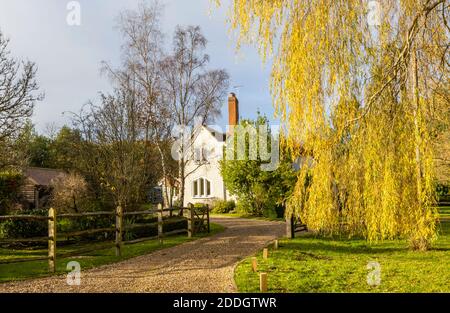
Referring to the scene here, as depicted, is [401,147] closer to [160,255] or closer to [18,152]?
[160,255]

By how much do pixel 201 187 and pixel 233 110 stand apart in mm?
7375

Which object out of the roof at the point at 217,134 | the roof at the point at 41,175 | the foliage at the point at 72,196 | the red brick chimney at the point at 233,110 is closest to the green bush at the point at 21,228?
the foliage at the point at 72,196

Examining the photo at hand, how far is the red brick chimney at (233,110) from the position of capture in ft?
113

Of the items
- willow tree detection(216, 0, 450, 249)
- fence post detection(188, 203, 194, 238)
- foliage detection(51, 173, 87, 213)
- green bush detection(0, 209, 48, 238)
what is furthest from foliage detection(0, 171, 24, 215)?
willow tree detection(216, 0, 450, 249)

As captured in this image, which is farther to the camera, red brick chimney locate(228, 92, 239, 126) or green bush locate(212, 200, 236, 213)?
red brick chimney locate(228, 92, 239, 126)

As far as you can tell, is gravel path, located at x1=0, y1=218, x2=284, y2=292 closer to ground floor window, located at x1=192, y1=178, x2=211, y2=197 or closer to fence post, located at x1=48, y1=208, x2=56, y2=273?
fence post, located at x1=48, y1=208, x2=56, y2=273

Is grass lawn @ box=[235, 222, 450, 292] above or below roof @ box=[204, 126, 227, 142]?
below

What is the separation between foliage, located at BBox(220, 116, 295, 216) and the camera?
2688cm

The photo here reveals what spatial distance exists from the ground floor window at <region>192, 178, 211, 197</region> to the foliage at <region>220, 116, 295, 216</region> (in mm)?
6635

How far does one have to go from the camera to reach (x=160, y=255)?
1287 cm

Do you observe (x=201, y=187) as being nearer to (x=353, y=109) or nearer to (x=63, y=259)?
(x=63, y=259)

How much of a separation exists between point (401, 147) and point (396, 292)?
2754 mm

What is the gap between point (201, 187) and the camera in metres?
36.6
